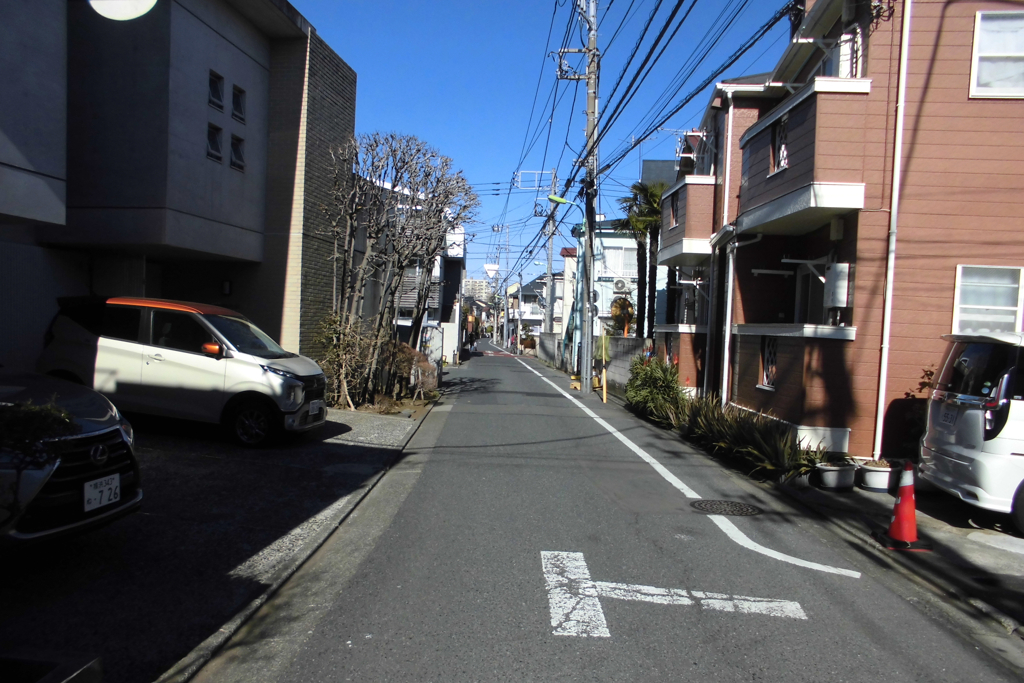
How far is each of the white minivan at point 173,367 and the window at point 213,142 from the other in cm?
481

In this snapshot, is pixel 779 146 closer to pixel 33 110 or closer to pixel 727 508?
pixel 727 508

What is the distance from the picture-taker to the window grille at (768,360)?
11.5m

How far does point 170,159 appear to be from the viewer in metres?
12.0

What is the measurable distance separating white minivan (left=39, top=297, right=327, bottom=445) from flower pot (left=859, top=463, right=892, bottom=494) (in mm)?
7530

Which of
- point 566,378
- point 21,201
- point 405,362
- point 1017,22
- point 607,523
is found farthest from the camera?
point 566,378

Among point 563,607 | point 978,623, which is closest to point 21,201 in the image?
point 563,607

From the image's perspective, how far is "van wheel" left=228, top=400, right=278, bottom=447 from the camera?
9.48 meters

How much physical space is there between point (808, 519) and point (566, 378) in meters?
23.5

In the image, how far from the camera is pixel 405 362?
1697 cm

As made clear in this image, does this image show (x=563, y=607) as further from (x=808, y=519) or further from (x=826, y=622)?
(x=808, y=519)

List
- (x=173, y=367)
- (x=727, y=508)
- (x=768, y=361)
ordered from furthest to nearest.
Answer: (x=768, y=361) < (x=173, y=367) < (x=727, y=508)

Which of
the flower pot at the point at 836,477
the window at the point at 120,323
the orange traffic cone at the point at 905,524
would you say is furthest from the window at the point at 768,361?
the window at the point at 120,323

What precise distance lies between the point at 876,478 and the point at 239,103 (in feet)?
44.5

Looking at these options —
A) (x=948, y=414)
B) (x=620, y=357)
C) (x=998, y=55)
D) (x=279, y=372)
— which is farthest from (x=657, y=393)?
(x=620, y=357)
